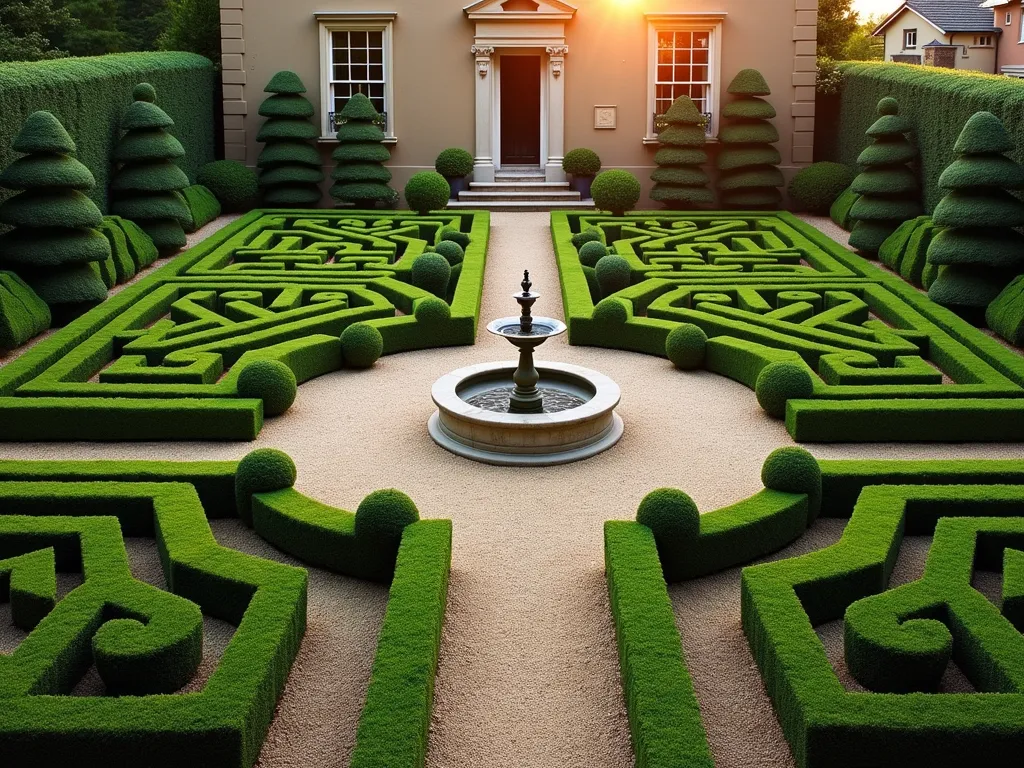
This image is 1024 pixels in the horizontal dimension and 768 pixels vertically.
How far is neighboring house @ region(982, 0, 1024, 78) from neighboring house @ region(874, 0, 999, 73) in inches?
17.6

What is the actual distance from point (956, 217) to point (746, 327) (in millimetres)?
3957

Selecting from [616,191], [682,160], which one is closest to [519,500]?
[616,191]

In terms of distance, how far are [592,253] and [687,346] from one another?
5.28 m

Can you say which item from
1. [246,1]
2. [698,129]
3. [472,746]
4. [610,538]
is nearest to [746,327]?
[610,538]

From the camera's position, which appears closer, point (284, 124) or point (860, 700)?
point (860, 700)

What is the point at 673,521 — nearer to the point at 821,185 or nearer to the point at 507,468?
the point at 507,468

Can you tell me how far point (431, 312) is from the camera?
1575 cm

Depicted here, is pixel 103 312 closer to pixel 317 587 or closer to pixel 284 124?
pixel 317 587

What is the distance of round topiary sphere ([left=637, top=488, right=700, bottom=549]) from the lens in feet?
29.6

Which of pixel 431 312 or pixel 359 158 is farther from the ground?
pixel 359 158

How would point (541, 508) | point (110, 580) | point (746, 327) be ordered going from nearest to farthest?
point (110, 580), point (541, 508), point (746, 327)

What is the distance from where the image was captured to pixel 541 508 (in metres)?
10.5

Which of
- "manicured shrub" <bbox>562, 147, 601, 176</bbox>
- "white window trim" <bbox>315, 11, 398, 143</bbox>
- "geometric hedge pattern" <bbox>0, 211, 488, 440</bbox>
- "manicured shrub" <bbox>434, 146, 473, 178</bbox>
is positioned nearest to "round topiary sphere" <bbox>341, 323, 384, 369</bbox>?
"geometric hedge pattern" <bbox>0, 211, 488, 440</bbox>

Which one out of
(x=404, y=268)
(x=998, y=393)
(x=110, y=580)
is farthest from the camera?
(x=404, y=268)
